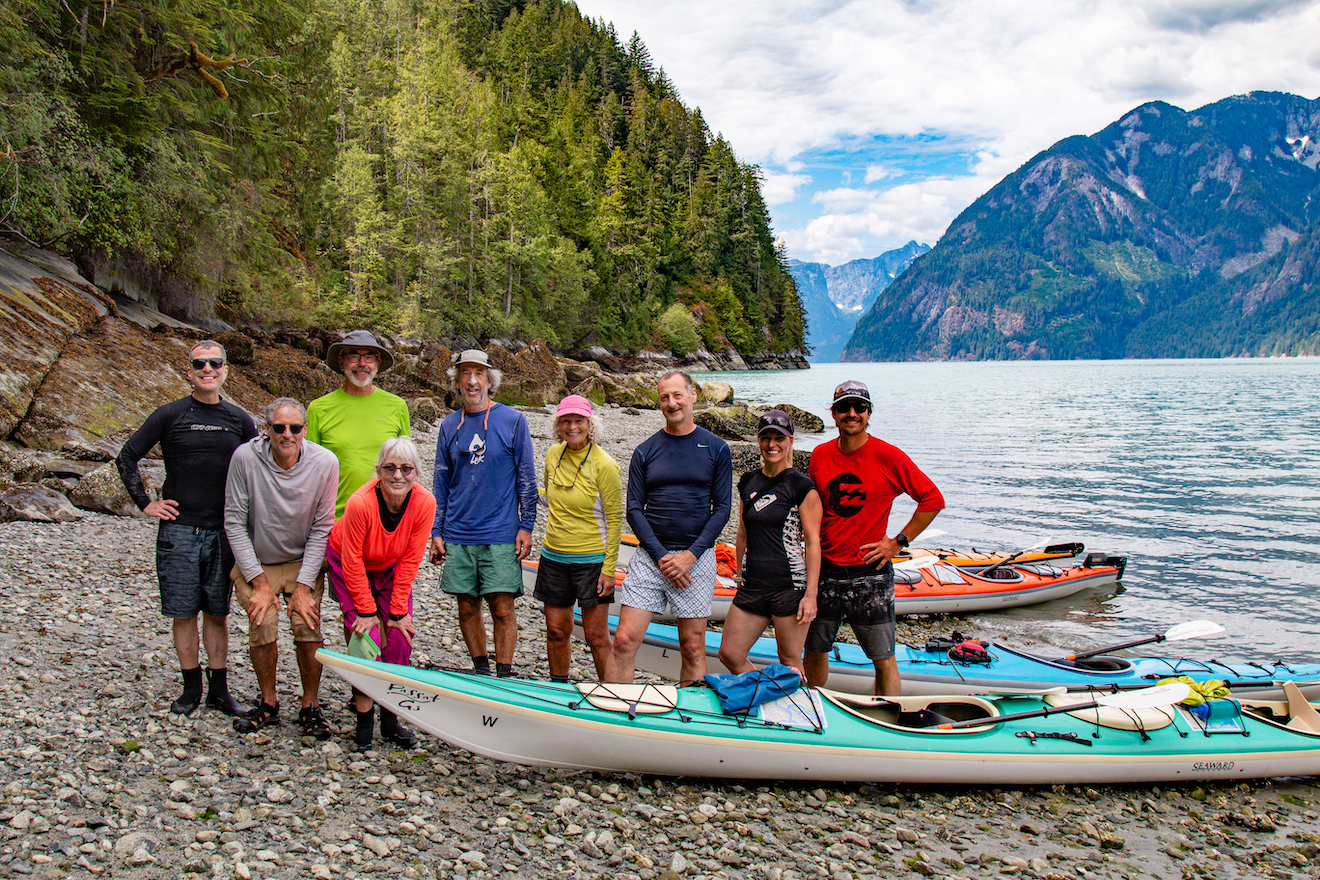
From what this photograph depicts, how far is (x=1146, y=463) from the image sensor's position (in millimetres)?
25812

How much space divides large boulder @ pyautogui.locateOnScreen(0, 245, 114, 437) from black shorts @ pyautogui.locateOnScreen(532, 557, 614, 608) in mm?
10496

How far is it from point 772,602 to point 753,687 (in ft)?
1.86

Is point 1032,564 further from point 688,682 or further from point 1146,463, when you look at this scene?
point 1146,463

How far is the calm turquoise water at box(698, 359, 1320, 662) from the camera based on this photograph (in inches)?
416

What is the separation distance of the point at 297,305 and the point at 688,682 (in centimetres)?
2778

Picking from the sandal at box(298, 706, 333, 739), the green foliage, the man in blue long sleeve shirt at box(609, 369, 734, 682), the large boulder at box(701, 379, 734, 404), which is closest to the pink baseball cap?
the man in blue long sleeve shirt at box(609, 369, 734, 682)

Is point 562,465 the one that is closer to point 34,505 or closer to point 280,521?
point 280,521

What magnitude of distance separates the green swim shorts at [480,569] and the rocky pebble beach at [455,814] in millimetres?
1050

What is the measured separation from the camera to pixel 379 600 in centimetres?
434

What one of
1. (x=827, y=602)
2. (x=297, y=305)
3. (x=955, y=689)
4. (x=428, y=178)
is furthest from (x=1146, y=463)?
(x=428, y=178)

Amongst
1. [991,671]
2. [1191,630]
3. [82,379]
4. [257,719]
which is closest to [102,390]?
[82,379]

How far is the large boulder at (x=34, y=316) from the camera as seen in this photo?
11.1m

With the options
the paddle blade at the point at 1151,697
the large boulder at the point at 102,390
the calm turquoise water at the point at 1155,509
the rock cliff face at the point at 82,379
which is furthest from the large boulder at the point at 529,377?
the paddle blade at the point at 1151,697

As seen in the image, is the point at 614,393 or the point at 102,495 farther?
the point at 614,393
